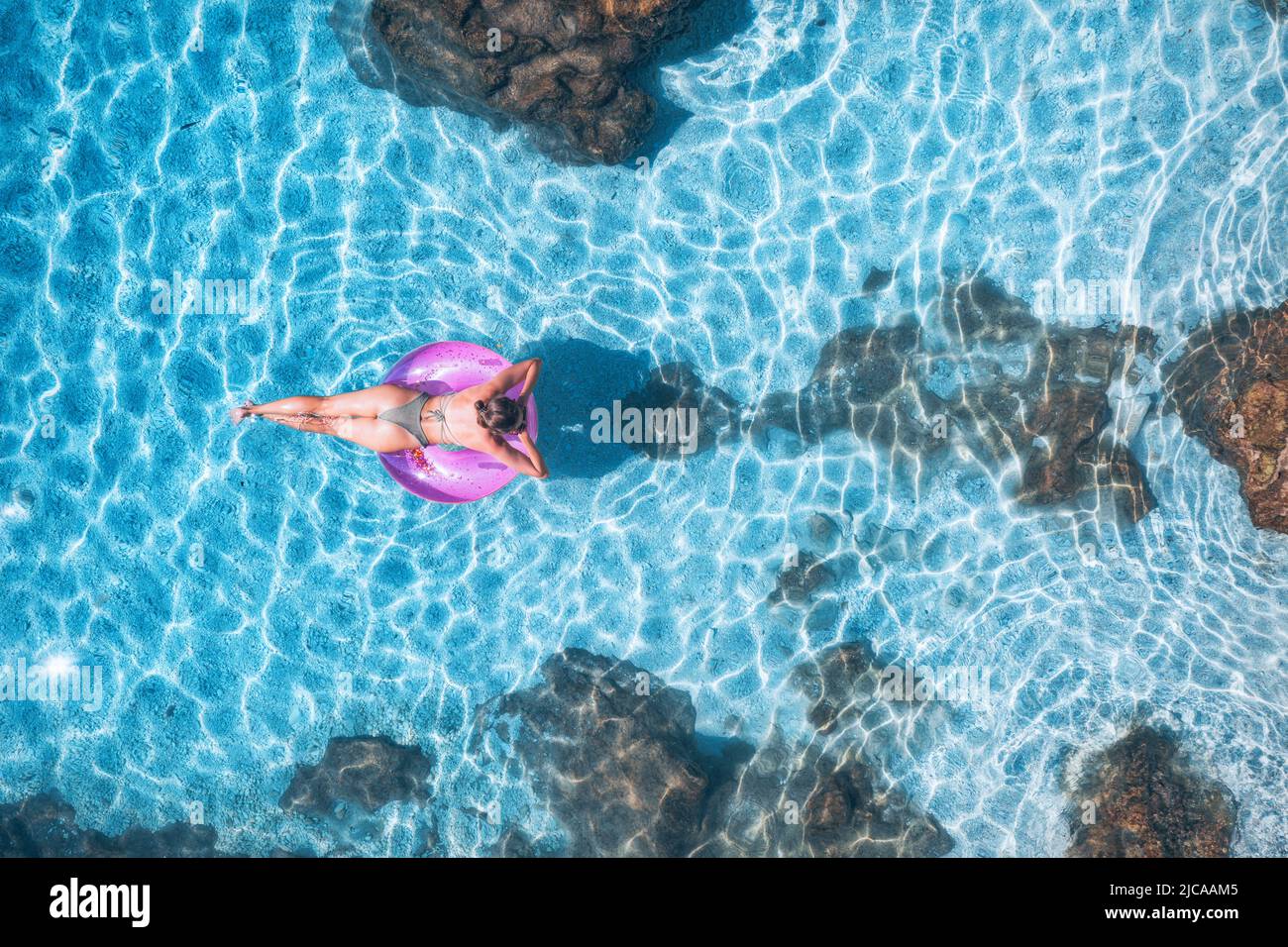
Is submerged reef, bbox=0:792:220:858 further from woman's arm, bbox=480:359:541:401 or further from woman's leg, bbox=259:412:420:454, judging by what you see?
A: woman's arm, bbox=480:359:541:401

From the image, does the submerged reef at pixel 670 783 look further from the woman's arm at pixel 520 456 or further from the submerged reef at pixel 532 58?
the submerged reef at pixel 532 58

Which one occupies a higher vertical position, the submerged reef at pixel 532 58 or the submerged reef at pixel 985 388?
the submerged reef at pixel 532 58

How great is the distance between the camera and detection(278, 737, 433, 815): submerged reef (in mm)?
7473

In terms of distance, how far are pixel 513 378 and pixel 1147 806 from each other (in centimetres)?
630

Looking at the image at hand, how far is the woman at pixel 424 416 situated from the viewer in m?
6.17

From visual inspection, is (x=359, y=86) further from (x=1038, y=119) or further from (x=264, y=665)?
(x=1038, y=119)

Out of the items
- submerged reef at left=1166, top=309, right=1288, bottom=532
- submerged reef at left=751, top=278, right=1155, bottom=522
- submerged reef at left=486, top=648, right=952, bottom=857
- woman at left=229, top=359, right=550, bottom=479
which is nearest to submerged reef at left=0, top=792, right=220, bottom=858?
submerged reef at left=486, top=648, right=952, bottom=857

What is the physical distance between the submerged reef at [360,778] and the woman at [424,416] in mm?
2699

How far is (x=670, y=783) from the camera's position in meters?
7.15

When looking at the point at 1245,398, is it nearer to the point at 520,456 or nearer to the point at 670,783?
the point at 670,783

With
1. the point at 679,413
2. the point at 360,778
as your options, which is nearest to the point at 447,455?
the point at 679,413

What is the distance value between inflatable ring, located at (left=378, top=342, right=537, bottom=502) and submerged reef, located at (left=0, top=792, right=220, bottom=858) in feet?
12.5

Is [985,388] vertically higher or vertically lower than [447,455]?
higher

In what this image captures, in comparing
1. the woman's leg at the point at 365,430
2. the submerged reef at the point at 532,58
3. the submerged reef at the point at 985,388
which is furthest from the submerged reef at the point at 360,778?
the submerged reef at the point at 532,58
